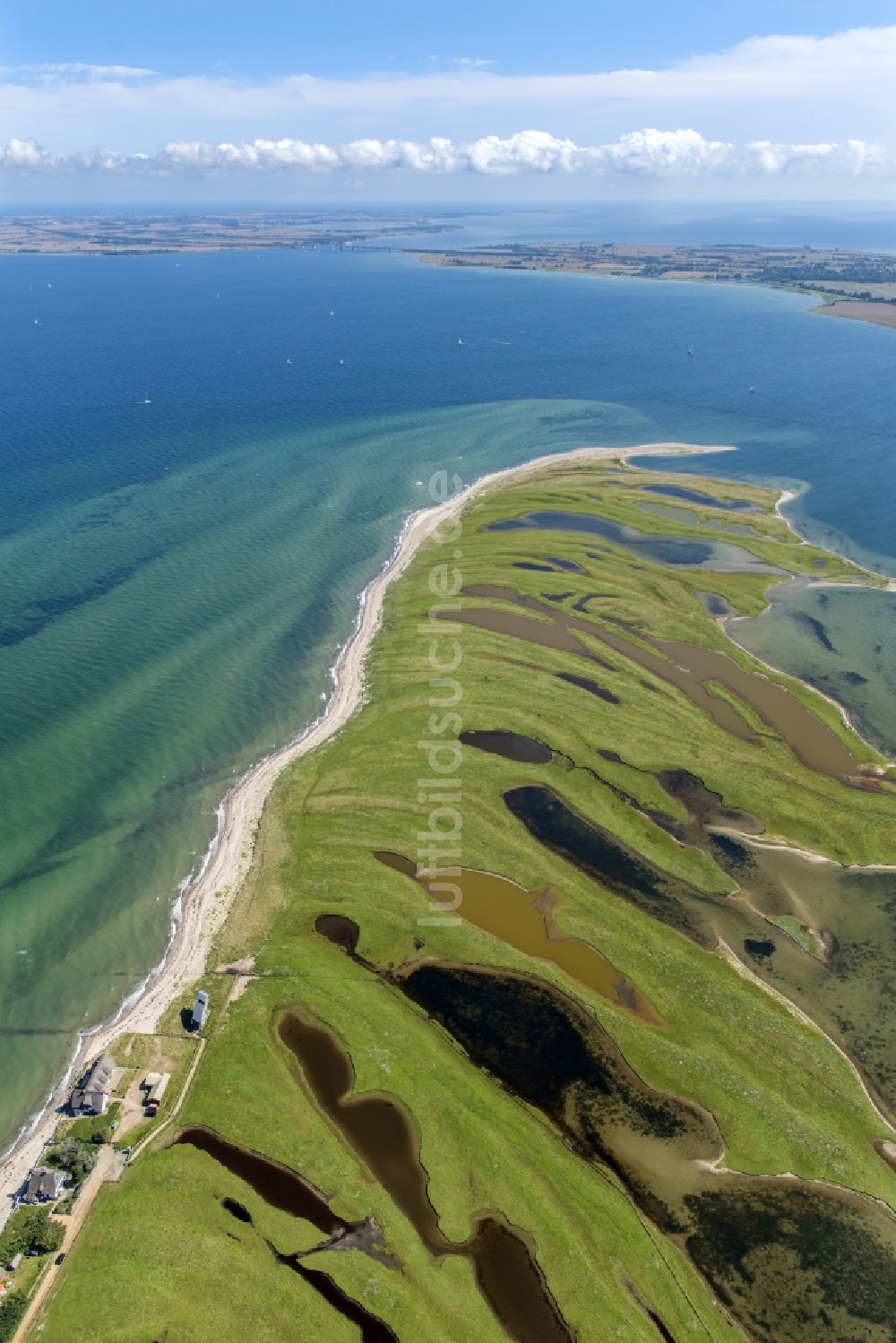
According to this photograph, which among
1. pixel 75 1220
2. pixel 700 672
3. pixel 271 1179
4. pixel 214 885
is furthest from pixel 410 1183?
pixel 700 672

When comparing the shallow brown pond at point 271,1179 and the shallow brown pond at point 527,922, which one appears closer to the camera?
the shallow brown pond at point 271,1179

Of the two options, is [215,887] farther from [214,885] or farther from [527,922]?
[527,922]

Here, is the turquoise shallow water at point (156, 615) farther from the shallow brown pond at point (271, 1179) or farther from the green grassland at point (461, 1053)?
the shallow brown pond at point (271, 1179)

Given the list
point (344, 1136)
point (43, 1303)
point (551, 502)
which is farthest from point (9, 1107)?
point (551, 502)

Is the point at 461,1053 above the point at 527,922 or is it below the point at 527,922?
below

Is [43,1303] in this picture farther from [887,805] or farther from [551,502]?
[551,502]

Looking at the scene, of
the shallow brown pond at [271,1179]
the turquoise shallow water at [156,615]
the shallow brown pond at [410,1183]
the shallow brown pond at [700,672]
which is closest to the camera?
the shallow brown pond at [410,1183]

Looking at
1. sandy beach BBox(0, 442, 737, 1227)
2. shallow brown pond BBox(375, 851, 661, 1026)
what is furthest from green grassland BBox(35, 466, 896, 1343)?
sandy beach BBox(0, 442, 737, 1227)

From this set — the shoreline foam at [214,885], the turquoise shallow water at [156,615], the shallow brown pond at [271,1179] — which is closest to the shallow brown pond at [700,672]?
the shoreline foam at [214,885]
